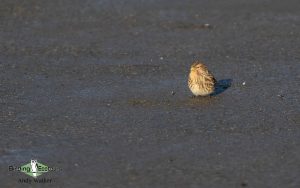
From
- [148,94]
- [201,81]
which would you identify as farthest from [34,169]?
[201,81]

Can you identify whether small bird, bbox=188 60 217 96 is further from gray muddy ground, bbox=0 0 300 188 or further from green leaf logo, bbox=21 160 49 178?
green leaf logo, bbox=21 160 49 178

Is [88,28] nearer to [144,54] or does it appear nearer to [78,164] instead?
[144,54]

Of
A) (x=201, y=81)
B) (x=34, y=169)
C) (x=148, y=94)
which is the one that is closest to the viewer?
(x=34, y=169)

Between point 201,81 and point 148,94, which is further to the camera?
point 148,94

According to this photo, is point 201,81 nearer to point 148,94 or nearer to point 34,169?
point 148,94

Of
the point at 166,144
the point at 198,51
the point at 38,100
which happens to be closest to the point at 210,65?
the point at 198,51

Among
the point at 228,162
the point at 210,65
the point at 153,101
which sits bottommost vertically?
the point at 228,162

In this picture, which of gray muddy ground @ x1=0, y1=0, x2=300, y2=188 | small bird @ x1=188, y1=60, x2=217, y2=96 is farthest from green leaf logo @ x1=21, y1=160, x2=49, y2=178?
small bird @ x1=188, y1=60, x2=217, y2=96
